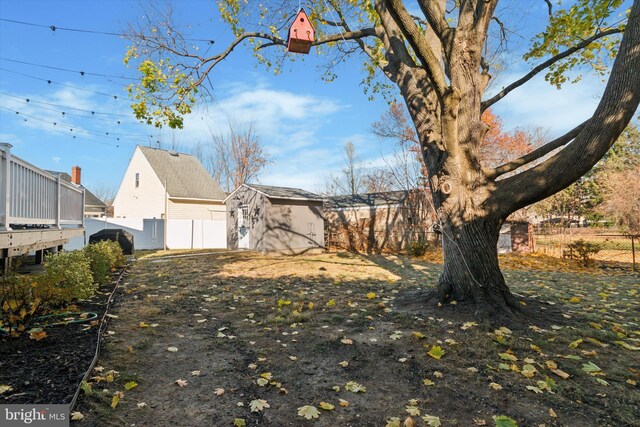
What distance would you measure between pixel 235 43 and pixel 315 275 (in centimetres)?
580

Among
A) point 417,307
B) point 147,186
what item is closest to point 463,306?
point 417,307

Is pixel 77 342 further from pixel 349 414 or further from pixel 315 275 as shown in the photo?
pixel 315 275

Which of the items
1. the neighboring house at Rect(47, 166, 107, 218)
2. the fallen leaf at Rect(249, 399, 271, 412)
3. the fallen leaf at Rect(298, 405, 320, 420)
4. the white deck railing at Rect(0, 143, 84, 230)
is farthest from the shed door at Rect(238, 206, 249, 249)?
the fallen leaf at Rect(298, 405, 320, 420)

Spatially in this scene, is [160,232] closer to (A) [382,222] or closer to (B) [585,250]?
(A) [382,222]

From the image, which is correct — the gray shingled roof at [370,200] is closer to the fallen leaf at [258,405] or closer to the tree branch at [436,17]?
the tree branch at [436,17]

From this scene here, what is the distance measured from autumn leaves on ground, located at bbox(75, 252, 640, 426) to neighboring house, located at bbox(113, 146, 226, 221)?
61.2ft

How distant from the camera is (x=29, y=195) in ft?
16.8

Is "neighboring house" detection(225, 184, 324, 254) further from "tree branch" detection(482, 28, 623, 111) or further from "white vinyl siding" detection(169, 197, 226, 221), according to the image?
"tree branch" detection(482, 28, 623, 111)

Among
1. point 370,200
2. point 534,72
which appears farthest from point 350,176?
point 534,72

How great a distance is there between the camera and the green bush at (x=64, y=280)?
169 inches

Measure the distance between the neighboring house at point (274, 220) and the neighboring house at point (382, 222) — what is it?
5.57ft

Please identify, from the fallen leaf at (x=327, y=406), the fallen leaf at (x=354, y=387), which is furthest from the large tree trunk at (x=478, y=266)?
the fallen leaf at (x=327, y=406)

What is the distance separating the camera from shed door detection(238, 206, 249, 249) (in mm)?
17281

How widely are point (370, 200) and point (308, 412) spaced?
56.3 ft
